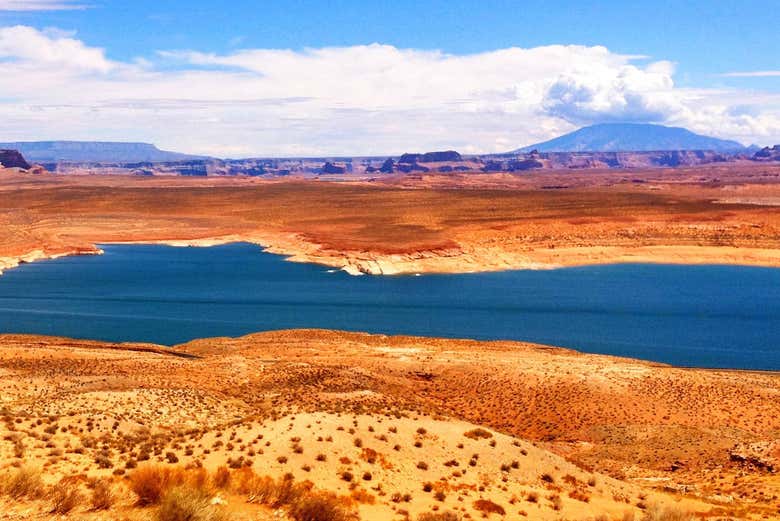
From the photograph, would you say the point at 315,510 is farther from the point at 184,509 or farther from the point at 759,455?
the point at 759,455

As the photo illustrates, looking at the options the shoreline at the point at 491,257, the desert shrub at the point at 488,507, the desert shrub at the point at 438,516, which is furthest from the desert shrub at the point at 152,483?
the shoreline at the point at 491,257

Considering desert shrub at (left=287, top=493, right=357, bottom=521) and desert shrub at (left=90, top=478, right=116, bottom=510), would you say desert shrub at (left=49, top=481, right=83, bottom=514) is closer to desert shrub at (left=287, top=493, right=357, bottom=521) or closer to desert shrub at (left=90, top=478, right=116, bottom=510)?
desert shrub at (left=90, top=478, right=116, bottom=510)

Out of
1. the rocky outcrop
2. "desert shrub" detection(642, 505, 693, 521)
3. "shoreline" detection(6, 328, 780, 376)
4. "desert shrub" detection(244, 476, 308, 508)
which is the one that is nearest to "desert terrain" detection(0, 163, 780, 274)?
"shoreline" detection(6, 328, 780, 376)

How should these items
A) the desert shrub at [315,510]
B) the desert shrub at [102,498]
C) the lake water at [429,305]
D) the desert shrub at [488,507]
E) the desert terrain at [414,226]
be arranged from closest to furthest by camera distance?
the desert shrub at [102,498]
the desert shrub at [315,510]
the desert shrub at [488,507]
the lake water at [429,305]
the desert terrain at [414,226]

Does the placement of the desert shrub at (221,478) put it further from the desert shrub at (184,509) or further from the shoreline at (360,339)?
the shoreline at (360,339)

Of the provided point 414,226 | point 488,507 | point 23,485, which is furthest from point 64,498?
point 414,226
